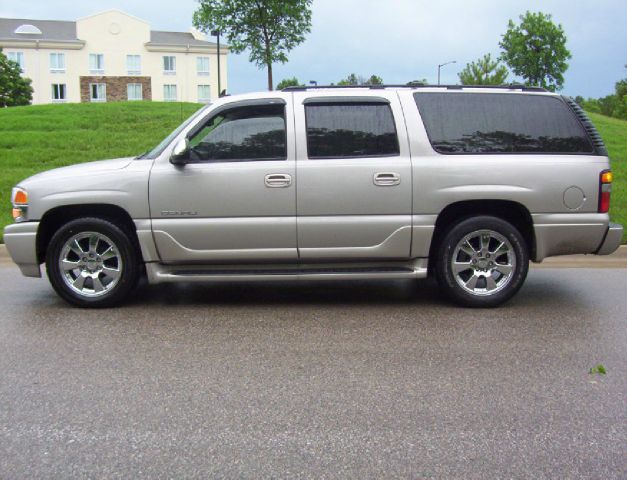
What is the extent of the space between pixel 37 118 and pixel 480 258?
18776 mm

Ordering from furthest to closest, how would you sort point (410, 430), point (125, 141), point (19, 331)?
point (125, 141) < point (19, 331) < point (410, 430)

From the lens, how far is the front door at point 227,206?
6.12 metres

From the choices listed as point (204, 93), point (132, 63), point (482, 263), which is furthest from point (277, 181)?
point (204, 93)

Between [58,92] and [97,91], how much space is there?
3.64 m

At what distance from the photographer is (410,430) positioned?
11.8ft

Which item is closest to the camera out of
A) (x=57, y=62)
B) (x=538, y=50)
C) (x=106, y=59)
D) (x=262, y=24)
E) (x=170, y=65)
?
(x=262, y=24)

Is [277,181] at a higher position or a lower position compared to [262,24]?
lower

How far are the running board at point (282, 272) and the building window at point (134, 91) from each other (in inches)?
2559

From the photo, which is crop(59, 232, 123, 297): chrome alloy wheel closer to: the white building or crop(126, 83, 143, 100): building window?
the white building

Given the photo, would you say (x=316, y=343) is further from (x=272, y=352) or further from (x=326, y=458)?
(x=326, y=458)

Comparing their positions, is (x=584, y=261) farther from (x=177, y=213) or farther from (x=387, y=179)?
(x=177, y=213)

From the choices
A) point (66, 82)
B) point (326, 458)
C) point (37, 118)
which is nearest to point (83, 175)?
point (326, 458)

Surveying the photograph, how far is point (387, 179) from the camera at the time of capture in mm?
6117

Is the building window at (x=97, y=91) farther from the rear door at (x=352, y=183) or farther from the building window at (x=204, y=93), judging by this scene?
the rear door at (x=352, y=183)
